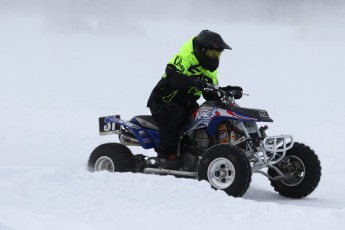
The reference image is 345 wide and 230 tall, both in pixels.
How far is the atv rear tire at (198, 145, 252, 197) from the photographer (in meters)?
8.09

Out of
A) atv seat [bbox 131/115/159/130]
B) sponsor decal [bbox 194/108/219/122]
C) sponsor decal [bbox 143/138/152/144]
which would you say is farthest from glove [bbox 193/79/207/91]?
sponsor decal [bbox 143/138/152/144]

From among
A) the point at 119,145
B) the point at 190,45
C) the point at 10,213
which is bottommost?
the point at 10,213

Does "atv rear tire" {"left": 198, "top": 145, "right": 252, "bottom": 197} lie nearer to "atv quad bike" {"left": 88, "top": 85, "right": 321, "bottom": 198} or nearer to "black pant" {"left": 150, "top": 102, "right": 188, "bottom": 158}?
"atv quad bike" {"left": 88, "top": 85, "right": 321, "bottom": 198}

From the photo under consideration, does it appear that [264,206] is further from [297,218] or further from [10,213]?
[10,213]

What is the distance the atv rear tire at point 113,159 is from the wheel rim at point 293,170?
86.8 inches

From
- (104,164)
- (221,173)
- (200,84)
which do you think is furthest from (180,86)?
(104,164)

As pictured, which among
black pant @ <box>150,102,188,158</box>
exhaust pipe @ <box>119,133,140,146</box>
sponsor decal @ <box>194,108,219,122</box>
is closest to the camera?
sponsor decal @ <box>194,108,219,122</box>

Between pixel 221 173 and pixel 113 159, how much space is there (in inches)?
78.5

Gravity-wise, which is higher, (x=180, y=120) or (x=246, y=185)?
(x=180, y=120)

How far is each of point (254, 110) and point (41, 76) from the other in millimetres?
21433

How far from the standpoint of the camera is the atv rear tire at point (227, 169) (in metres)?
8.09

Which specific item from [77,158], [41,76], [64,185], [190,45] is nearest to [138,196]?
[64,185]

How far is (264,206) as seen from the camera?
677cm

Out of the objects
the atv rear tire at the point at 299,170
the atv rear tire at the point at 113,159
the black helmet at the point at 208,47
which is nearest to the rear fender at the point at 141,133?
the atv rear tire at the point at 113,159
